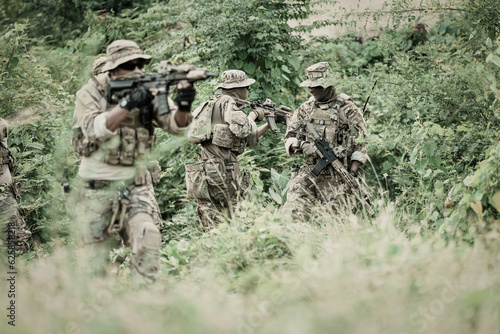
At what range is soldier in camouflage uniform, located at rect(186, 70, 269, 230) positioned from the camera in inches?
261

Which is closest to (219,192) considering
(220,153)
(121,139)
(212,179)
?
(212,179)

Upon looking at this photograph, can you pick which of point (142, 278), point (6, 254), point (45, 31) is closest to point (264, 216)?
point (142, 278)

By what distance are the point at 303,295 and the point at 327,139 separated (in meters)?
3.31

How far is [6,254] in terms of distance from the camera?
595 centimetres

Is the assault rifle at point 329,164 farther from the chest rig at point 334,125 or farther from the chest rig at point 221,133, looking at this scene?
the chest rig at point 221,133

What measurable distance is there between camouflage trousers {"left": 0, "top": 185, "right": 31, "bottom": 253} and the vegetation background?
174 millimetres

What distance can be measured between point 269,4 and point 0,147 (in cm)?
434

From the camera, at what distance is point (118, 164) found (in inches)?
185

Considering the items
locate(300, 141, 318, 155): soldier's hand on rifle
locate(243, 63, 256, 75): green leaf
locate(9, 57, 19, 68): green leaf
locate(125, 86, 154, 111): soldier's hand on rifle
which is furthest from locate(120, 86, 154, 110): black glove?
locate(243, 63, 256, 75): green leaf

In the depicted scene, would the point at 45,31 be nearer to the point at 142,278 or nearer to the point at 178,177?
the point at 178,177

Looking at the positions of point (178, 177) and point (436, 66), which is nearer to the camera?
point (436, 66)

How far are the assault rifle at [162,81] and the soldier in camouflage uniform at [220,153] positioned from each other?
2059mm

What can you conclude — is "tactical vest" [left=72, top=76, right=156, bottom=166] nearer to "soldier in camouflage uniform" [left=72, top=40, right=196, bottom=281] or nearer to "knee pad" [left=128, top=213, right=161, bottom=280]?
"soldier in camouflage uniform" [left=72, top=40, right=196, bottom=281]

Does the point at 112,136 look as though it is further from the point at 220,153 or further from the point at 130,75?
the point at 220,153
